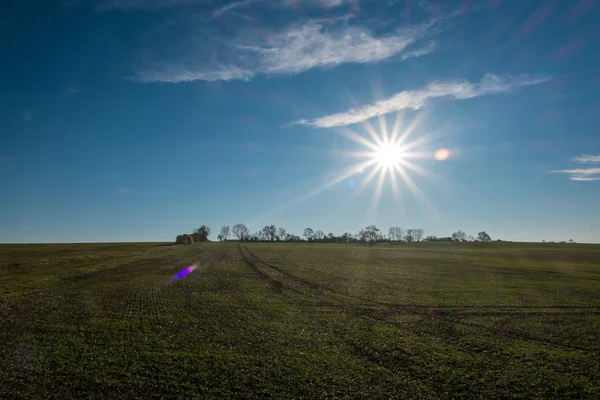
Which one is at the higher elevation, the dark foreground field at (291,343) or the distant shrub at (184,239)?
the distant shrub at (184,239)

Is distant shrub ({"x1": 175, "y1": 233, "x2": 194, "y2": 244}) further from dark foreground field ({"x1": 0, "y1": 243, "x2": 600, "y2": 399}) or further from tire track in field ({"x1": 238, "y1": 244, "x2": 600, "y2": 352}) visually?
tire track in field ({"x1": 238, "y1": 244, "x2": 600, "y2": 352})

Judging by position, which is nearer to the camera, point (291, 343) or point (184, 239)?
point (291, 343)

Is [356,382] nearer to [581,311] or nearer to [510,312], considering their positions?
[510,312]

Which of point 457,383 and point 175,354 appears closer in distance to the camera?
point 457,383

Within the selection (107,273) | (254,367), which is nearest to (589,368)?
(254,367)

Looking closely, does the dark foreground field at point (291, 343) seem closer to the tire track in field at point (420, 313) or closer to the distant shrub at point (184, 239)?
the tire track in field at point (420, 313)

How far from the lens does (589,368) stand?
10.9m

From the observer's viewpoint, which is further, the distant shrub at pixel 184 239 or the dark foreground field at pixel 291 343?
the distant shrub at pixel 184 239

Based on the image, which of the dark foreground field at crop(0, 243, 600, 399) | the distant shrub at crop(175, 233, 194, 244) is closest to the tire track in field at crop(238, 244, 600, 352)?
the dark foreground field at crop(0, 243, 600, 399)

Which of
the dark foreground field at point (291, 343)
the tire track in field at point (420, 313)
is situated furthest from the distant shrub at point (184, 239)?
the tire track in field at point (420, 313)

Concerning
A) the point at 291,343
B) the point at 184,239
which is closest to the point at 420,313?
the point at 291,343

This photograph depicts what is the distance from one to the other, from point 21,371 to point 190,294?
483 inches

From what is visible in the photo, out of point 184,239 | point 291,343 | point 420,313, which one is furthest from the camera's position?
point 184,239

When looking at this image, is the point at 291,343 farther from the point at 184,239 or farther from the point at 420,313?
the point at 184,239
